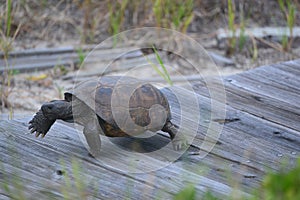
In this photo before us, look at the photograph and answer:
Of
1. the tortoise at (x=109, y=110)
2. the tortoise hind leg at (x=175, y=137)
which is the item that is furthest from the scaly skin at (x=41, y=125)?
the tortoise hind leg at (x=175, y=137)

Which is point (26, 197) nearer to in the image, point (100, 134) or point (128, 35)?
point (100, 134)

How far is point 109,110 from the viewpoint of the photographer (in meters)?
2.87

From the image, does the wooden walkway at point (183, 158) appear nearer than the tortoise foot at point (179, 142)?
Yes

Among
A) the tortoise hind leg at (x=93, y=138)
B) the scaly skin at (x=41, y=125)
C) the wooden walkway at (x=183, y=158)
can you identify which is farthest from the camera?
the scaly skin at (x=41, y=125)

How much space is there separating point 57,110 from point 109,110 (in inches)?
9.2

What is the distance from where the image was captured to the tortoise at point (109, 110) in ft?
9.42

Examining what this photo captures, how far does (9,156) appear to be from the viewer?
9.36 feet

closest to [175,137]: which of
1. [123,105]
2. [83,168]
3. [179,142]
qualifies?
[179,142]

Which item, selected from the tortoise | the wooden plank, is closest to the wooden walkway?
the wooden plank

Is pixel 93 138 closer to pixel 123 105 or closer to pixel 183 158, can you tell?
pixel 123 105

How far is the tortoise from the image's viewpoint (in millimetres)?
2871

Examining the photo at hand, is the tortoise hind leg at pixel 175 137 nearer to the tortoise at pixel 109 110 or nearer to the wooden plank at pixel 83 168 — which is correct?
the tortoise at pixel 109 110

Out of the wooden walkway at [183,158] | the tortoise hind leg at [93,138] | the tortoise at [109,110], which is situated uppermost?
the tortoise at [109,110]

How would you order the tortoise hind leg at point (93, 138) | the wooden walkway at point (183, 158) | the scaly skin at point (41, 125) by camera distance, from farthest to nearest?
the scaly skin at point (41, 125)
the tortoise hind leg at point (93, 138)
the wooden walkway at point (183, 158)
